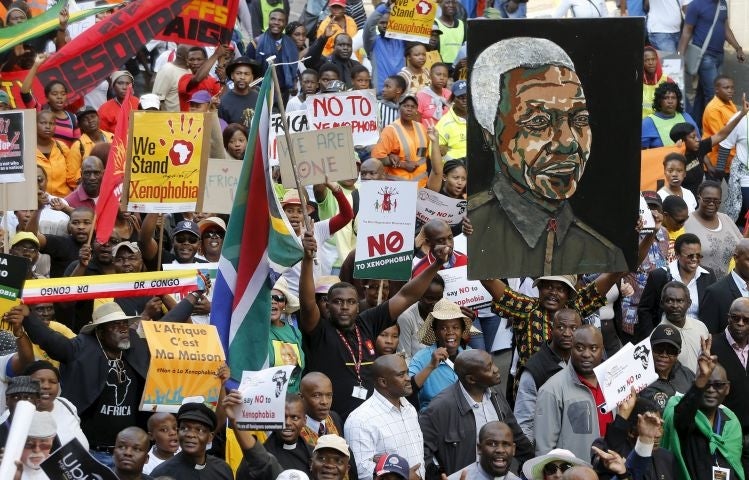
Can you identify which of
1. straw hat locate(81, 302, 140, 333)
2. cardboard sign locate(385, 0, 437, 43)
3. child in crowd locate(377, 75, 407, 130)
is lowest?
straw hat locate(81, 302, 140, 333)

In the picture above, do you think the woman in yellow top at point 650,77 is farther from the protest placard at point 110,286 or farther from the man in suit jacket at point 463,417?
the protest placard at point 110,286

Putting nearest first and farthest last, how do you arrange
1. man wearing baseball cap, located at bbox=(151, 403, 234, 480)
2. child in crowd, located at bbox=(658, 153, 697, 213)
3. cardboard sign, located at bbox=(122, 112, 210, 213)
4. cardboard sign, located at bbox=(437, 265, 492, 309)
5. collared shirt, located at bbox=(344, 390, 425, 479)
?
man wearing baseball cap, located at bbox=(151, 403, 234, 480)
collared shirt, located at bbox=(344, 390, 425, 479)
cardboard sign, located at bbox=(122, 112, 210, 213)
cardboard sign, located at bbox=(437, 265, 492, 309)
child in crowd, located at bbox=(658, 153, 697, 213)

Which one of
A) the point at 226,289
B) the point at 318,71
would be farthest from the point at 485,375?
the point at 318,71

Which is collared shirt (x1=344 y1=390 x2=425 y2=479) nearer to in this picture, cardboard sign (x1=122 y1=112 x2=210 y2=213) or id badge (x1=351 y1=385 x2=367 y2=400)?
id badge (x1=351 y1=385 x2=367 y2=400)

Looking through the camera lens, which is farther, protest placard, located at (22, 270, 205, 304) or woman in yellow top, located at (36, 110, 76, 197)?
woman in yellow top, located at (36, 110, 76, 197)

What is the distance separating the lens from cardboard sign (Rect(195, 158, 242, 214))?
1358 centimetres

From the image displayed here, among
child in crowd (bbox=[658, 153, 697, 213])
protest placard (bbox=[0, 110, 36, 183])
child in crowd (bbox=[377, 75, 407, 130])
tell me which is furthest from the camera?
child in crowd (bbox=[377, 75, 407, 130])

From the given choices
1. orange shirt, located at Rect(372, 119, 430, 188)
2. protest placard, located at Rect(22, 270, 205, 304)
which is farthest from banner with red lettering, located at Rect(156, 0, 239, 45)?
protest placard, located at Rect(22, 270, 205, 304)

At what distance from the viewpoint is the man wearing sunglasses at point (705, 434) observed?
37.0 feet

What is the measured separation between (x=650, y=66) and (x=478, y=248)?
824 centimetres

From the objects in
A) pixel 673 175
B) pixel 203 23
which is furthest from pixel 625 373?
pixel 203 23

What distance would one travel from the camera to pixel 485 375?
11094 mm

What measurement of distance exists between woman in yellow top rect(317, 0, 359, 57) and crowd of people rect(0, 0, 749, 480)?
156 inches

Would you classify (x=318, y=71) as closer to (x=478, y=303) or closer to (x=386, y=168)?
(x=386, y=168)
